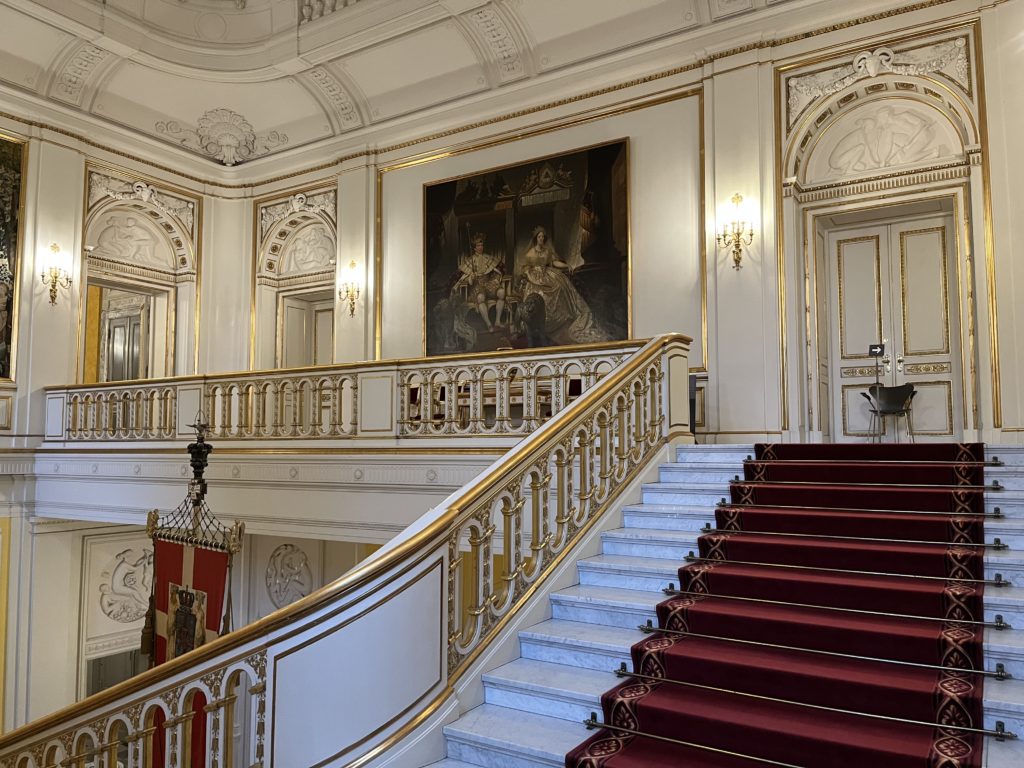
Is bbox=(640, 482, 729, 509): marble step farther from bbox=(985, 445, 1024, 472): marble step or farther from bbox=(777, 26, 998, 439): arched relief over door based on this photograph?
bbox=(777, 26, 998, 439): arched relief over door

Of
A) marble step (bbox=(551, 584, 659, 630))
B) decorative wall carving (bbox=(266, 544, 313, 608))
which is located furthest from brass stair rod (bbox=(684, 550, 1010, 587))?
decorative wall carving (bbox=(266, 544, 313, 608))

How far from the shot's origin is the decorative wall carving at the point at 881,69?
7387 millimetres

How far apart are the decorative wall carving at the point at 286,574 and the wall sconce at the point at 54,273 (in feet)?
14.2

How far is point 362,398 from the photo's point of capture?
7.29m

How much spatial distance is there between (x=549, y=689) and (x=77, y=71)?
32.7ft

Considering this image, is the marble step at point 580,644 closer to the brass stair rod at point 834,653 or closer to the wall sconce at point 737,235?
the brass stair rod at point 834,653

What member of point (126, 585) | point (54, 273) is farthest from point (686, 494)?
point (126, 585)

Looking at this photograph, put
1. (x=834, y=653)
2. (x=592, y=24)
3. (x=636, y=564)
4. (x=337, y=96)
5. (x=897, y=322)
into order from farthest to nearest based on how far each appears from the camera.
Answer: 1. (x=337, y=96)
2. (x=592, y=24)
3. (x=897, y=322)
4. (x=636, y=564)
5. (x=834, y=653)

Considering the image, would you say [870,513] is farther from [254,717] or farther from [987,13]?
[987,13]

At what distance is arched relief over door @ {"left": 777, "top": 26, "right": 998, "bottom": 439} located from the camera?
7336 millimetres

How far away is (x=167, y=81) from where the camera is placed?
10.7 m

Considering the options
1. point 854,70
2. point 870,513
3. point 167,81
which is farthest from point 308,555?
point 854,70

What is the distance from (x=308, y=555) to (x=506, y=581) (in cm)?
722

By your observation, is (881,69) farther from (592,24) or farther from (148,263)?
(148,263)
